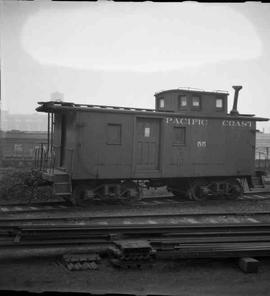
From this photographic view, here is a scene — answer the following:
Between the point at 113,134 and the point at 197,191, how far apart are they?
455 cm

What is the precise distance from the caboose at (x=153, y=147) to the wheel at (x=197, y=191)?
0.04 metres

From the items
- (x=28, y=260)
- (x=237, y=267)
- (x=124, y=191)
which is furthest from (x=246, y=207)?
(x=28, y=260)

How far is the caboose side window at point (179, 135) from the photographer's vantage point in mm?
15211

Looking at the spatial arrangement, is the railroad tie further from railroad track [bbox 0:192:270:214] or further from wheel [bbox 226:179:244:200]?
wheel [bbox 226:179:244:200]

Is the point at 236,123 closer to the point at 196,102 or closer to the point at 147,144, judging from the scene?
the point at 196,102

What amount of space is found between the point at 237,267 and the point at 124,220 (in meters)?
4.63

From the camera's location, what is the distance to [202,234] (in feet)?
A: 28.4

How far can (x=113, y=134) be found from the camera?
46.2 ft

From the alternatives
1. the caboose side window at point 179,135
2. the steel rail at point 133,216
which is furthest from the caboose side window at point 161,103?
the steel rail at point 133,216

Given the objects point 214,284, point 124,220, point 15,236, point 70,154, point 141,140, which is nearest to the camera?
point 214,284

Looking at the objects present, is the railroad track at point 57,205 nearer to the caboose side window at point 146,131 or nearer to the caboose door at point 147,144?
the caboose door at point 147,144

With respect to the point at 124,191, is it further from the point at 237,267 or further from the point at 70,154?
the point at 237,267

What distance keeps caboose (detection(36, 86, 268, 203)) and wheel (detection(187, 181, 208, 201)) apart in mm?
41

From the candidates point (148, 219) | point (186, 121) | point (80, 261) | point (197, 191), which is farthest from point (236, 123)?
point (80, 261)
